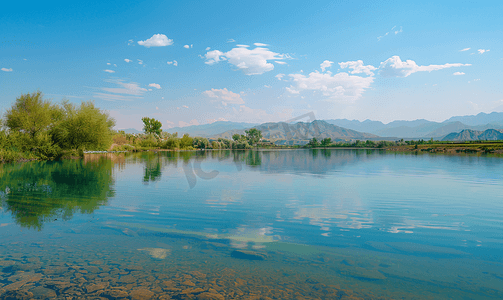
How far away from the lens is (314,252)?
21.8 ft

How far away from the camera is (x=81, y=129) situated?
149 feet

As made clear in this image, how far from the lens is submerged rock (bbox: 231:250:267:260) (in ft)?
20.7

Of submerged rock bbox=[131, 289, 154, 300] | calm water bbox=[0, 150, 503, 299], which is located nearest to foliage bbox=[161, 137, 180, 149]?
calm water bbox=[0, 150, 503, 299]

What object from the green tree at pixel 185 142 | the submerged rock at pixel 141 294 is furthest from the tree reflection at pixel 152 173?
the green tree at pixel 185 142

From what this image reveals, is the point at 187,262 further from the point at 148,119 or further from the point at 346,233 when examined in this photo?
the point at 148,119

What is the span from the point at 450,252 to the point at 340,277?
12.1 ft

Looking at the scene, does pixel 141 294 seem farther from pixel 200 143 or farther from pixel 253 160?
pixel 200 143

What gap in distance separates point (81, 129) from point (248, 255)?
49.5 m

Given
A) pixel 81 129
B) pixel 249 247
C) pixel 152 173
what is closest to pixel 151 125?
pixel 81 129

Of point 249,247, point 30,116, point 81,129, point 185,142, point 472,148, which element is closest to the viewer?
point 249,247

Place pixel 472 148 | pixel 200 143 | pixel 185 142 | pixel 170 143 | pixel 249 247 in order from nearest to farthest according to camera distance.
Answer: pixel 249 247
pixel 472 148
pixel 170 143
pixel 185 142
pixel 200 143

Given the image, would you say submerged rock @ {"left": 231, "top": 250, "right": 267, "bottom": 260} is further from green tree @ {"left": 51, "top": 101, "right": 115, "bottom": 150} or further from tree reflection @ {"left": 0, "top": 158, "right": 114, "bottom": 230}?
green tree @ {"left": 51, "top": 101, "right": 115, "bottom": 150}

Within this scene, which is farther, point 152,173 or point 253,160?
point 253,160

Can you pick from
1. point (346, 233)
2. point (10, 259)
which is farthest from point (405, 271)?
point (10, 259)
